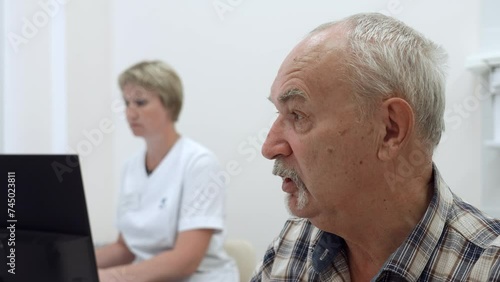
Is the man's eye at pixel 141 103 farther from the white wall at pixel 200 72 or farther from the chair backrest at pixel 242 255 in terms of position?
the chair backrest at pixel 242 255

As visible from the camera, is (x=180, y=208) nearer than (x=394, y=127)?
No

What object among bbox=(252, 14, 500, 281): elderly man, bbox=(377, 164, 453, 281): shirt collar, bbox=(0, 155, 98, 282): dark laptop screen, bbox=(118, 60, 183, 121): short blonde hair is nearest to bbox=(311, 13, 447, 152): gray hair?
bbox=(252, 14, 500, 281): elderly man

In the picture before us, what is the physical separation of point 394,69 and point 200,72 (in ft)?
5.80

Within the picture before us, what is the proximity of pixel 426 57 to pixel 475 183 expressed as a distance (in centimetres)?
109

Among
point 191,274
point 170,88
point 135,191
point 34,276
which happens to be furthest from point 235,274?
point 34,276

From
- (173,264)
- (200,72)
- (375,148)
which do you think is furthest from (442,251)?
(200,72)

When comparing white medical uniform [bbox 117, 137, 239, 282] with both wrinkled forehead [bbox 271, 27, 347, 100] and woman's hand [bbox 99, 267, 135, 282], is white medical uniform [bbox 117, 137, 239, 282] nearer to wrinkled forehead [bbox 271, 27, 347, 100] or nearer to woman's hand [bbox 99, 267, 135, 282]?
woman's hand [bbox 99, 267, 135, 282]

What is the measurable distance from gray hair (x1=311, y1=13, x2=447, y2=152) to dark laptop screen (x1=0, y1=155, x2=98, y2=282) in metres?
0.45

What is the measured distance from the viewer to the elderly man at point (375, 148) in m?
0.83

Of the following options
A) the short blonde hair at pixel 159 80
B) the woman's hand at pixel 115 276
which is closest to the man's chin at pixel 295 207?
the woman's hand at pixel 115 276

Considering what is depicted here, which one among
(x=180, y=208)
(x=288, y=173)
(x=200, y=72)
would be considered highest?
(x=200, y=72)

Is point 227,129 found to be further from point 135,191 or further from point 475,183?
point 475,183

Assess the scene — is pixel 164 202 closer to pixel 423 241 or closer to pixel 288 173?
pixel 288 173

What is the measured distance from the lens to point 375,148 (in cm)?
85
